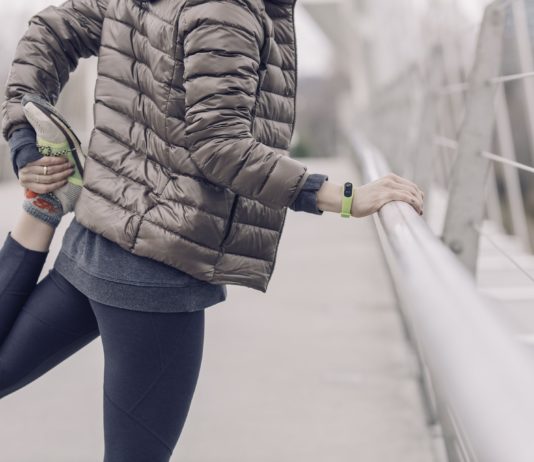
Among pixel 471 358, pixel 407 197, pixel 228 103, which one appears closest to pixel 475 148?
pixel 407 197

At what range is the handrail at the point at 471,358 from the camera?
657 millimetres

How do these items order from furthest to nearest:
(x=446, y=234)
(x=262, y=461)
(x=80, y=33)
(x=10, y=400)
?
(x=10, y=400), (x=262, y=461), (x=446, y=234), (x=80, y=33)

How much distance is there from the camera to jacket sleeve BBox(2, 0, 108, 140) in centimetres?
199

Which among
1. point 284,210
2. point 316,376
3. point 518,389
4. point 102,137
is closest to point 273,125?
point 284,210

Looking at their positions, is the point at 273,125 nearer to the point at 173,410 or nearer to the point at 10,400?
the point at 173,410

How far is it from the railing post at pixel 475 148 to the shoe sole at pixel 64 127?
3.59 feet

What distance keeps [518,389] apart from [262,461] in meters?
2.14

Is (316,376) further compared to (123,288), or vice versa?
(316,376)

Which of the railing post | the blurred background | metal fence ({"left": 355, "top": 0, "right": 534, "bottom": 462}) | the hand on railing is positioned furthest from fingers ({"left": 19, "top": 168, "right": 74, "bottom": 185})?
the railing post

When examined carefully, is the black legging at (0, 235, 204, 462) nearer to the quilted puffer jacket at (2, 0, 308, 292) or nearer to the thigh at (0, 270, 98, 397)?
the thigh at (0, 270, 98, 397)

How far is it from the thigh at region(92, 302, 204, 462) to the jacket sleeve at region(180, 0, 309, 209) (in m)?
0.32

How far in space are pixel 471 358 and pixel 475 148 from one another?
184 centimetres

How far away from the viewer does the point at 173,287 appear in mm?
1732

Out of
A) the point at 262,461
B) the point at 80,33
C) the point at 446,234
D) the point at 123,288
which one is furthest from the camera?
the point at 262,461
